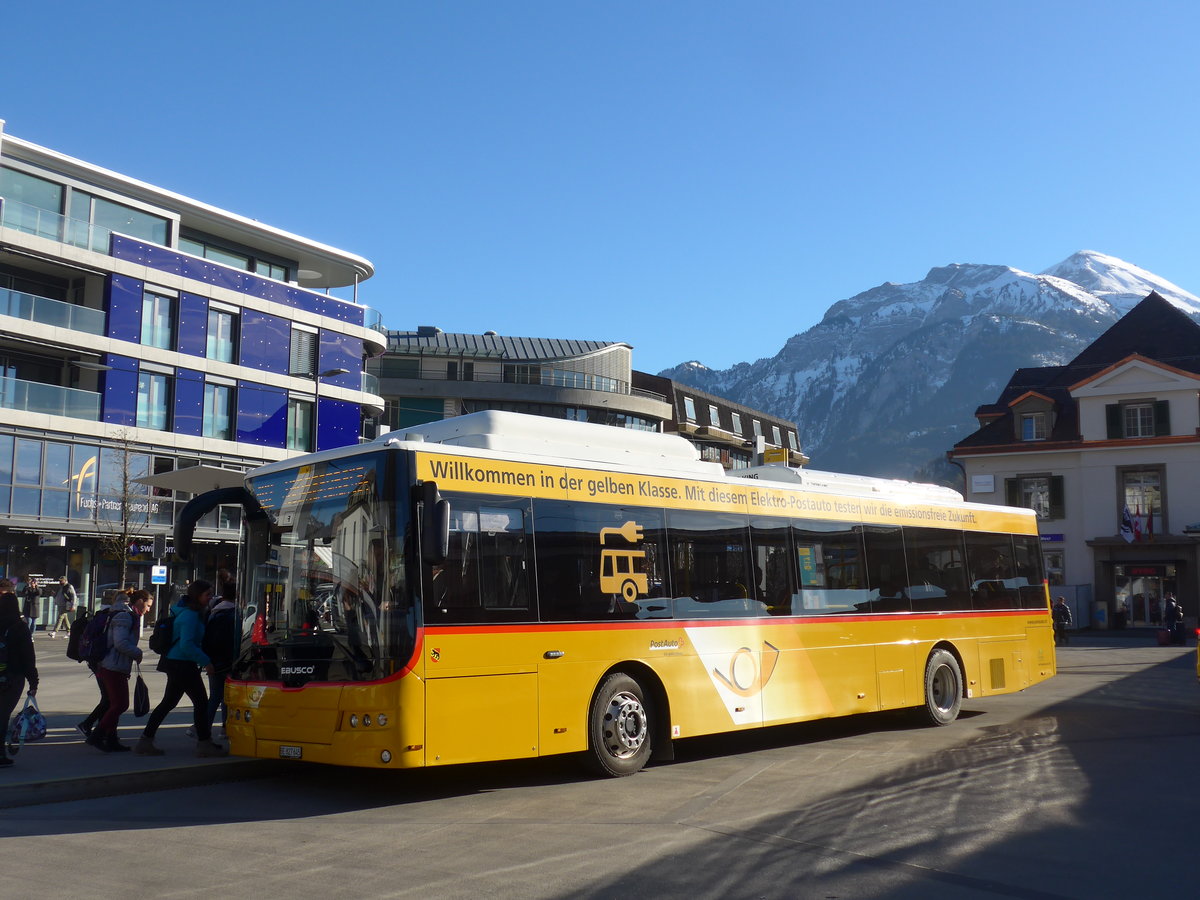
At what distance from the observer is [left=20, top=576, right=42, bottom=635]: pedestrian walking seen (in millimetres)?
33688

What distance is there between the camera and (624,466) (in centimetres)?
1150

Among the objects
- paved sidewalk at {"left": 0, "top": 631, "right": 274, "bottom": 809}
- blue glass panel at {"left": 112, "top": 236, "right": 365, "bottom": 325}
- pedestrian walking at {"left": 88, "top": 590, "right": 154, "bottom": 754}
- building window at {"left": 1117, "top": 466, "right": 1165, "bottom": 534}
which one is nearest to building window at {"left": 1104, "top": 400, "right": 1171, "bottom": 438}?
building window at {"left": 1117, "top": 466, "right": 1165, "bottom": 534}

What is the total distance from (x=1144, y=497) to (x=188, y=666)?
45.2 meters

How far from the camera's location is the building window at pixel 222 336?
1640 inches

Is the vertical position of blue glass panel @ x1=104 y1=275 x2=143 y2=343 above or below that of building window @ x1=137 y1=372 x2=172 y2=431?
above

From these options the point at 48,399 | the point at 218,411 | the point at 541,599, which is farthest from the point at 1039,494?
the point at 541,599

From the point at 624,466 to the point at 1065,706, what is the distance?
9.56m

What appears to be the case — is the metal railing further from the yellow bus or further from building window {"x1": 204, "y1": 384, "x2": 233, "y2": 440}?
the yellow bus

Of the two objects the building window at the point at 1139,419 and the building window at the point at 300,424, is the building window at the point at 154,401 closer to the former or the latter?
the building window at the point at 300,424

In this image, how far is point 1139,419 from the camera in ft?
158

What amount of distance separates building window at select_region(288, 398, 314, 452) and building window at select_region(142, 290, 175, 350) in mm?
5923

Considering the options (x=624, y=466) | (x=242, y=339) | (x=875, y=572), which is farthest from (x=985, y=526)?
(x=242, y=339)

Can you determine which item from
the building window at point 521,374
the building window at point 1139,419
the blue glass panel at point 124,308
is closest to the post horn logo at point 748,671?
the blue glass panel at point 124,308

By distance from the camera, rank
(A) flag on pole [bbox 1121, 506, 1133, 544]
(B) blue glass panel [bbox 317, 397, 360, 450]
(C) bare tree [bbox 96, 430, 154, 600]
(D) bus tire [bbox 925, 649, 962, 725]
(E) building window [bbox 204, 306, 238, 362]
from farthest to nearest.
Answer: (A) flag on pole [bbox 1121, 506, 1133, 544], (B) blue glass panel [bbox 317, 397, 360, 450], (E) building window [bbox 204, 306, 238, 362], (C) bare tree [bbox 96, 430, 154, 600], (D) bus tire [bbox 925, 649, 962, 725]
